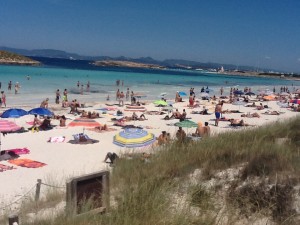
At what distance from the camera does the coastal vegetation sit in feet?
11.6

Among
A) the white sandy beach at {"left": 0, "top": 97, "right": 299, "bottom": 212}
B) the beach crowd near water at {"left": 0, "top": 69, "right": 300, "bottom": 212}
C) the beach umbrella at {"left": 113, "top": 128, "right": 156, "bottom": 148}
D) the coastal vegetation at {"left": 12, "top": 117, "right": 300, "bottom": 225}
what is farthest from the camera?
the beach umbrella at {"left": 113, "top": 128, "right": 156, "bottom": 148}

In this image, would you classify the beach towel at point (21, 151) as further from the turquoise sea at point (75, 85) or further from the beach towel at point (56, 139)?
the turquoise sea at point (75, 85)

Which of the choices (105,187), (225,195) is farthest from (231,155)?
(105,187)

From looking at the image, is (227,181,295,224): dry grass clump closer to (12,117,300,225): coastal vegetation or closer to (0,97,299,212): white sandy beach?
(12,117,300,225): coastal vegetation

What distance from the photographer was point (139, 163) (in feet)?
18.4

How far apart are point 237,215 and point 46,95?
29733mm

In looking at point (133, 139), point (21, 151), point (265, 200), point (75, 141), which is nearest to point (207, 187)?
point (265, 200)

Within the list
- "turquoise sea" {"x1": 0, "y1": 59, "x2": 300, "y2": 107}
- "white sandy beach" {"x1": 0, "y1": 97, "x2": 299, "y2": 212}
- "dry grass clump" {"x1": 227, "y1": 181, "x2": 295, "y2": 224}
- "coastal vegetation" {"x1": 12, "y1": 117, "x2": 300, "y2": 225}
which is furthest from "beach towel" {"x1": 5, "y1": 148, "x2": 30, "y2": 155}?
"turquoise sea" {"x1": 0, "y1": 59, "x2": 300, "y2": 107}

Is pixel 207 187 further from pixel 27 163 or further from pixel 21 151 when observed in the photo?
pixel 21 151

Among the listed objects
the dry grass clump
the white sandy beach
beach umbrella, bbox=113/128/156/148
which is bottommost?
the white sandy beach

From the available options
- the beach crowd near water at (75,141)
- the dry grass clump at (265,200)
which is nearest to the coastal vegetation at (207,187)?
the dry grass clump at (265,200)

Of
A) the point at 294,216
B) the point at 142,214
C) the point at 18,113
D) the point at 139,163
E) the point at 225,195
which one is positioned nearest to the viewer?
the point at 142,214

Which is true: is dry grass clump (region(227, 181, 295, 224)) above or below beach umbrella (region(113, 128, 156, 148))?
above

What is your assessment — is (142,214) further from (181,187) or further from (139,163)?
(139,163)
